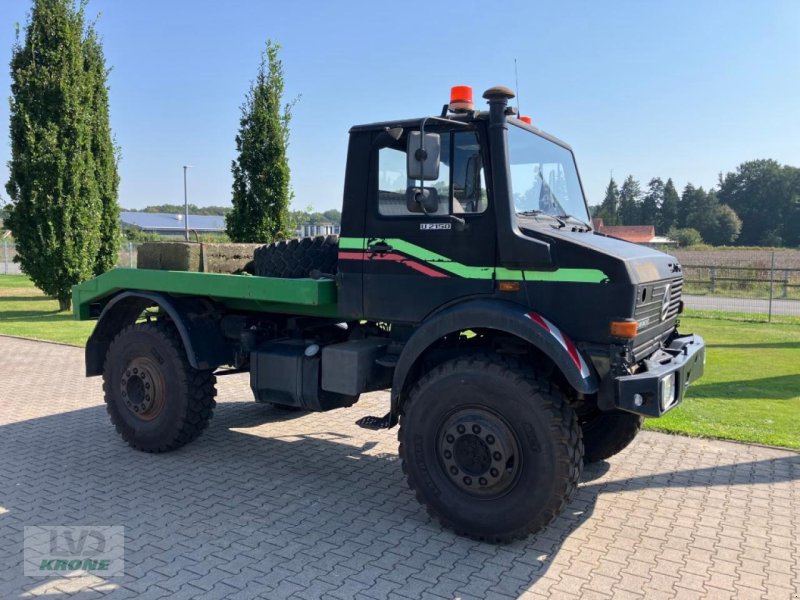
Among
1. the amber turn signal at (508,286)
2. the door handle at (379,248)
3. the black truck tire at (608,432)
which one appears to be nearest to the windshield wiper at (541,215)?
the amber turn signal at (508,286)

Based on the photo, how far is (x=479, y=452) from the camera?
13.7 ft

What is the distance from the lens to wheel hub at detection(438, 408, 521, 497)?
4094 mm

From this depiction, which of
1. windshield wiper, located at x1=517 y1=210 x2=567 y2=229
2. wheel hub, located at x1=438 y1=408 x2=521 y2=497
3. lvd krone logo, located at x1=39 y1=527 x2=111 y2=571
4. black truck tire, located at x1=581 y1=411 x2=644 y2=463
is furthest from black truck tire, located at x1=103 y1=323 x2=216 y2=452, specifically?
black truck tire, located at x1=581 y1=411 x2=644 y2=463

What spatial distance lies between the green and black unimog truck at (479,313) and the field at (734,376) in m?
2.03

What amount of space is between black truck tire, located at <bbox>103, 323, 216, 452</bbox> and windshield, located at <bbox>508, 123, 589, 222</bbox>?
3329 millimetres

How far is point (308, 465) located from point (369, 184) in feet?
8.47

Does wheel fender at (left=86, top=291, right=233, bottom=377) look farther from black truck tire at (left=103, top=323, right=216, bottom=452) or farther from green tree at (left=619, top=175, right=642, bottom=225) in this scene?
green tree at (left=619, top=175, right=642, bottom=225)

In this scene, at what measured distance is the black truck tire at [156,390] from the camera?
19.0 ft

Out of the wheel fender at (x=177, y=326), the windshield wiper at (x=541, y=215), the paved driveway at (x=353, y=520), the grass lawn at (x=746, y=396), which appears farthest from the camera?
the grass lawn at (x=746, y=396)

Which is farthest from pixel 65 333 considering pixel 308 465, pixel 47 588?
pixel 47 588

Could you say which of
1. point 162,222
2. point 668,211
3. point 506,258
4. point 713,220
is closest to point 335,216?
point 506,258

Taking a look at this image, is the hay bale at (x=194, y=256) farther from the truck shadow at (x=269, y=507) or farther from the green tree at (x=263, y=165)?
the green tree at (x=263, y=165)

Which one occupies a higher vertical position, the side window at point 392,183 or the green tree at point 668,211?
the green tree at point 668,211

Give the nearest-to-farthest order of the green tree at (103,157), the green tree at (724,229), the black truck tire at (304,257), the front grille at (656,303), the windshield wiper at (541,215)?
1. the front grille at (656,303)
2. the windshield wiper at (541,215)
3. the black truck tire at (304,257)
4. the green tree at (103,157)
5. the green tree at (724,229)
